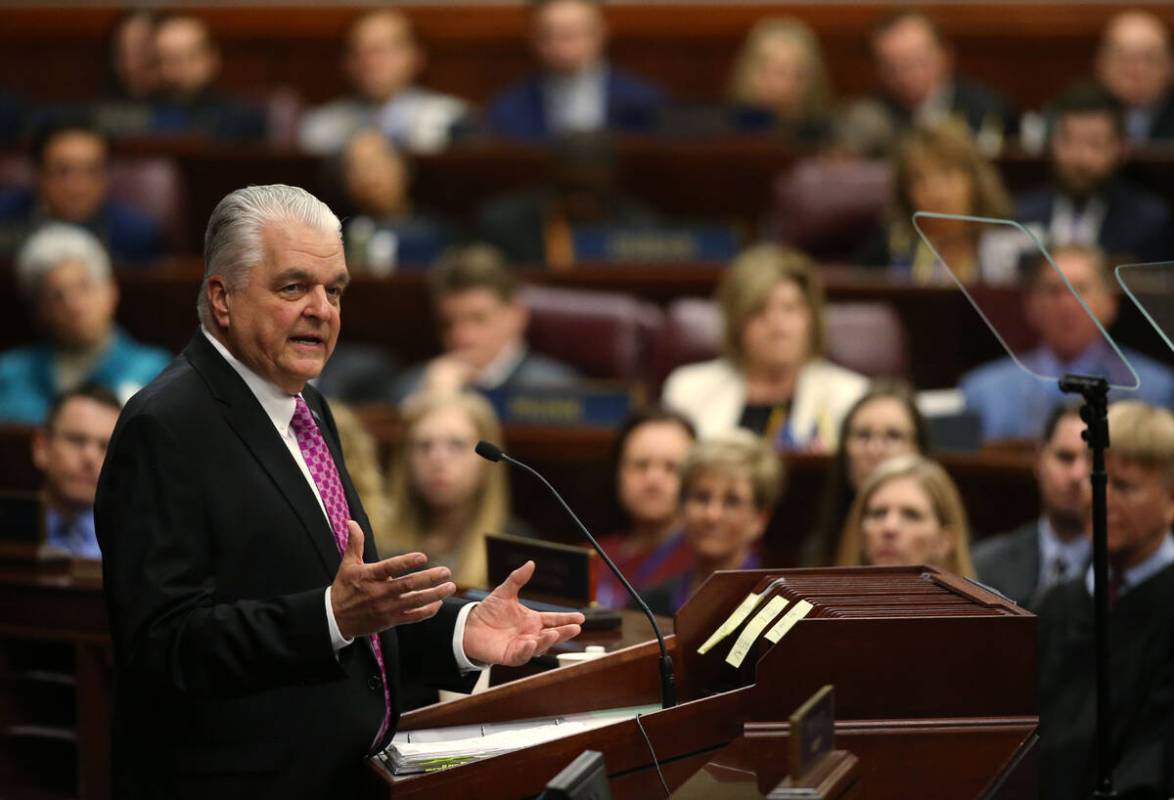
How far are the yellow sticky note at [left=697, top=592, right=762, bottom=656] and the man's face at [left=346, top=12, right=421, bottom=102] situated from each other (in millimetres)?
4654

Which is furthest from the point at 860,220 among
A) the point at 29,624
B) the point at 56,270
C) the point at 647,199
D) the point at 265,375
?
the point at 265,375

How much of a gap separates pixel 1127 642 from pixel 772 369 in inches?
64.8

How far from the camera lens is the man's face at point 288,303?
168 cm

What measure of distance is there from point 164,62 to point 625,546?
12.0ft

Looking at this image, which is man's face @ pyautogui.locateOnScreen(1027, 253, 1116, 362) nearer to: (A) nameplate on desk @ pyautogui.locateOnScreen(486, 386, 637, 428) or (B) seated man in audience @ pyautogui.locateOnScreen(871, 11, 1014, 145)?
(A) nameplate on desk @ pyautogui.locateOnScreen(486, 386, 637, 428)

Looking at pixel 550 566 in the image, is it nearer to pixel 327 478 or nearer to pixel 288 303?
pixel 327 478

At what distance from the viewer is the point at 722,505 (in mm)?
3166

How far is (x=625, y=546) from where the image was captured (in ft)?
11.6

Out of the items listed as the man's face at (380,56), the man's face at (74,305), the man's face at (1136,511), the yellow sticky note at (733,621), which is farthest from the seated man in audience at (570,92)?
the yellow sticky note at (733,621)

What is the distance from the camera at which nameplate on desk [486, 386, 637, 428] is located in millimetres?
3949

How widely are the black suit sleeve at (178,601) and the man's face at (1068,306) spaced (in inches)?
Answer: 98.2

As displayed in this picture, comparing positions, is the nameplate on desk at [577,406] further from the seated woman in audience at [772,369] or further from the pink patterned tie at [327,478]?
the pink patterned tie at [327,478]

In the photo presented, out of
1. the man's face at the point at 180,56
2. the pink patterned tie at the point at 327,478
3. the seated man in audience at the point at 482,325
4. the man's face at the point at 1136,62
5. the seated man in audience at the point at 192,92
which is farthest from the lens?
the man's face at the point at 180,56

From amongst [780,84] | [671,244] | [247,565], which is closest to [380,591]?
[247,565]
